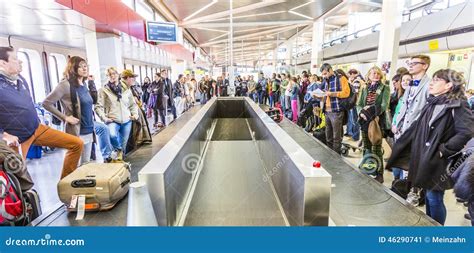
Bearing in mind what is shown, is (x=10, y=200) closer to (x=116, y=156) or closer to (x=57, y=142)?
(x=57, y=142)

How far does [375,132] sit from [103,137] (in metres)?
3.58

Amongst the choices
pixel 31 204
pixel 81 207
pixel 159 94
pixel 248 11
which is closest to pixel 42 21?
pixel 159 94

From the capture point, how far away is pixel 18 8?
3418 mm

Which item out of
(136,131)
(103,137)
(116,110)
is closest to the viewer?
(103,137)

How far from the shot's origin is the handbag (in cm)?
347

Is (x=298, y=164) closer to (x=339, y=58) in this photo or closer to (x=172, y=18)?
(x=339, y=58)

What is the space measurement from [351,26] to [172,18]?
375 inches

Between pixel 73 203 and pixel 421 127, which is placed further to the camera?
pixel 421 127

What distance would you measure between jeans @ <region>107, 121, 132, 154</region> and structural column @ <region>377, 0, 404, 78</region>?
20.3ft

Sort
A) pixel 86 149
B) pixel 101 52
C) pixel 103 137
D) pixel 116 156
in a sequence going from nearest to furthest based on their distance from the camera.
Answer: pixel 86 149, pixel 116 156, pixel 103 137, pixel 101 52

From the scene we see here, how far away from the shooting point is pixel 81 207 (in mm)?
1879

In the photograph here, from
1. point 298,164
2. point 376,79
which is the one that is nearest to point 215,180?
point 298,164

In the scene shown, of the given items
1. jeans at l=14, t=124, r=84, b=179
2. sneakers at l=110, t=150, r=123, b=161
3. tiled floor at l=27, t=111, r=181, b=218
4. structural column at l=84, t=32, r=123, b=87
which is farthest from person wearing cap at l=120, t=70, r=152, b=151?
structural column at l=84, t=32, r=123, b=87

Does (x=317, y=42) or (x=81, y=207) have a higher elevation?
(x=317, y=42)
